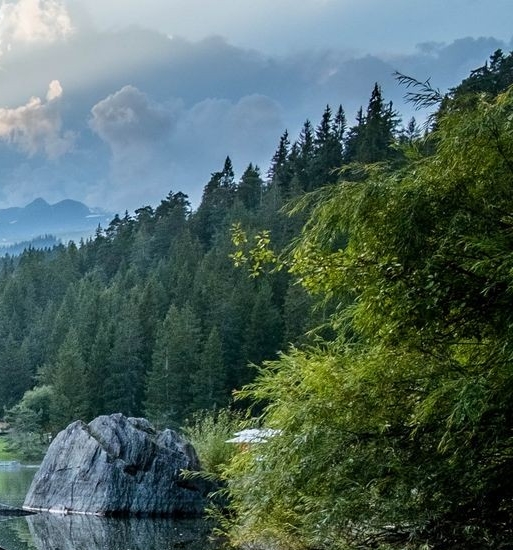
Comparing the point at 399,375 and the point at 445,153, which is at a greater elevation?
the point at 445,153

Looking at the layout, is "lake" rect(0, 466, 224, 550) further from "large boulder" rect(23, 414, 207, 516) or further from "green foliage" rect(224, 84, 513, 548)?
"green foliage" rect(224, 84, 513, 548)

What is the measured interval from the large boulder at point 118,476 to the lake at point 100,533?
102 cm

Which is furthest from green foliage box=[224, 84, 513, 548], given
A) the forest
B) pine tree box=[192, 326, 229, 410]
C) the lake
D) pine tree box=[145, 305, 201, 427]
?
pine tree box=[145, 305, 201, 427]

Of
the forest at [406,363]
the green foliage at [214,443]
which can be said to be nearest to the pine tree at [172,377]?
the green foliage at [214,443]

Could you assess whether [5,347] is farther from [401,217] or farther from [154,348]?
[401,217]

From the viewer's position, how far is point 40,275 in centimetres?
9519

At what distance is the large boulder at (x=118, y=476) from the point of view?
74.4 ft

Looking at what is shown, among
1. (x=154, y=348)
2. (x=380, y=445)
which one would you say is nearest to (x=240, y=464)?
(x=380, y=445)

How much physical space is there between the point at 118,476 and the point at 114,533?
4.31 metres

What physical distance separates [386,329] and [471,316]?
0.65 meters

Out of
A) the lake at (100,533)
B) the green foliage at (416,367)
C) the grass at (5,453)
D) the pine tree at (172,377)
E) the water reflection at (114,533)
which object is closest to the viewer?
the green foliage at (416,367)

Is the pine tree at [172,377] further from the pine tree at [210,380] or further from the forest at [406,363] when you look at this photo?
the forest at [406,363]

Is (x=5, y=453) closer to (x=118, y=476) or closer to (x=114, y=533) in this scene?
(x=118, y=476)

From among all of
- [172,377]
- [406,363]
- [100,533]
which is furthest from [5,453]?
[406,363]
